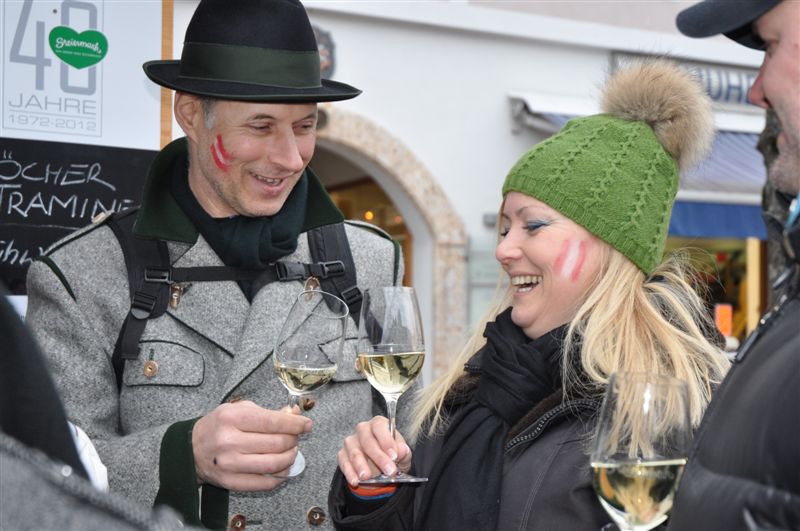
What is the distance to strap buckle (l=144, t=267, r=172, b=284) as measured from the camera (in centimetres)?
262

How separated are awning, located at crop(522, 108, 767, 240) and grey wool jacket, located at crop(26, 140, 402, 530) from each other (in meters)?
8.44

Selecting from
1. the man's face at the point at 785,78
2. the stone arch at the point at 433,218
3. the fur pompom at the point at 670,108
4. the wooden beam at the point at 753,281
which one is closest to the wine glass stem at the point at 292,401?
the man's face at the point at 785,78

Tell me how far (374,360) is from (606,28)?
33.0 feet

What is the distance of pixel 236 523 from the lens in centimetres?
254

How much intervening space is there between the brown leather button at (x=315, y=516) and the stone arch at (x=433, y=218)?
789 cm

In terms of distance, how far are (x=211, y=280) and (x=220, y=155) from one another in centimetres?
35

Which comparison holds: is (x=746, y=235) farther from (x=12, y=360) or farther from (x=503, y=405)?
(x=12, y=360)

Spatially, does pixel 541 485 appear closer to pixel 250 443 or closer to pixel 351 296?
pixel 250 443

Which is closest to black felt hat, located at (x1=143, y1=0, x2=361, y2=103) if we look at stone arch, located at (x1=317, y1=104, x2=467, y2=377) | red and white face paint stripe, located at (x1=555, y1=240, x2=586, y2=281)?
red and white face paint stripe, located at (x1=555, y1=240, x2=586, y2=281)

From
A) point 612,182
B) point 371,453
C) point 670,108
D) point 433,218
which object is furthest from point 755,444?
point 433,218

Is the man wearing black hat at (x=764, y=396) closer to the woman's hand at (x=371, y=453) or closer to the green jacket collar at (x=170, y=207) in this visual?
the woman's hand at (x=371, y=453)

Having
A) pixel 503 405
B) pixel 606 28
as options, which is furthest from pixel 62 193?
pixel 606 28

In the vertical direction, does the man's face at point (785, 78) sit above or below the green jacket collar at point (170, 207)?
above

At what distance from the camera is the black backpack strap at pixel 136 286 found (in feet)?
8.32
